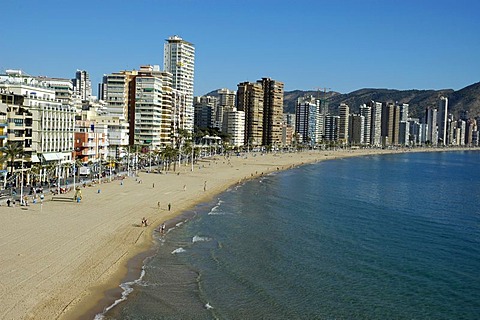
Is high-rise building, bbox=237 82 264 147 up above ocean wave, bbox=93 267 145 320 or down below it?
above

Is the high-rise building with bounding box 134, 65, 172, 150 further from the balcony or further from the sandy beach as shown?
the sandy beach

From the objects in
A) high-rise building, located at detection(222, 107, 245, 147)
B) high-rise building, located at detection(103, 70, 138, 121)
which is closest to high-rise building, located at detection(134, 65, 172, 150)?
high-rise building, located at detection(103, 70, 138, 121)

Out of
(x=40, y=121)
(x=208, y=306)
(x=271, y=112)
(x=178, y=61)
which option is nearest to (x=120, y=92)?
(x=40, y=121)

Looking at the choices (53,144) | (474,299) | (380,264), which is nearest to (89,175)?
(53,144)

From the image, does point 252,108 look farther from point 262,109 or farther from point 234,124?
point 234,124

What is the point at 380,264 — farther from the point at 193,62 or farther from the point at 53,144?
the point at 193,62

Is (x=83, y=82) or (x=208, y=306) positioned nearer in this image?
(x=208, y=306)
